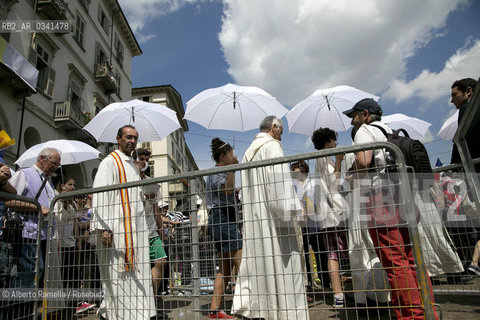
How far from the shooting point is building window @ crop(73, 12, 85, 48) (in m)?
18.7

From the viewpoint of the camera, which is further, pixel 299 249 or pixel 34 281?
pixel 34 281

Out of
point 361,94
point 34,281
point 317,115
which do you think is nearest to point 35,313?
point 34,281

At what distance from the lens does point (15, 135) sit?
12.7 m

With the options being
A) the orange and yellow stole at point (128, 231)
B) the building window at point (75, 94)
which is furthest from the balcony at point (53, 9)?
the orange and yellow stole at point (128, 231)

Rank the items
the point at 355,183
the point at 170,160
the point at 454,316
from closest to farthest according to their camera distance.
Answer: the point at 355,183 < the point at 454,316 < the point at 170,160

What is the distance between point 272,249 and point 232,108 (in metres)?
4.12

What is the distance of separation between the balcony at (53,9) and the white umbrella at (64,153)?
1116cm

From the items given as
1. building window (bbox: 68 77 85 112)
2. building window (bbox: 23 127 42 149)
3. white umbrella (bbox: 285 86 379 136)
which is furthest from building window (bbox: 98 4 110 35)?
white umbrella (bbox: 285 86 379 136)

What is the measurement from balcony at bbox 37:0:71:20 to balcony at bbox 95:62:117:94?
471 cm

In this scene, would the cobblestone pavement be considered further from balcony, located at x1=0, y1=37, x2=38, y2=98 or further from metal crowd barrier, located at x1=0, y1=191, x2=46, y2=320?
balcony, located at x1=0, y1=37, x2=38, y2=98

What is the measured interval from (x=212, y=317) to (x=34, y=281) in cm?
172

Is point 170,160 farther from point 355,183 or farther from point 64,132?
point 355,183

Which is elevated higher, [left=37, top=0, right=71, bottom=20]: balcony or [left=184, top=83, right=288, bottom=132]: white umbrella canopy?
[left=37, top=0, right=71, bottom=20]: balcony

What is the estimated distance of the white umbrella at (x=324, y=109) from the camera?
6.54 meters
